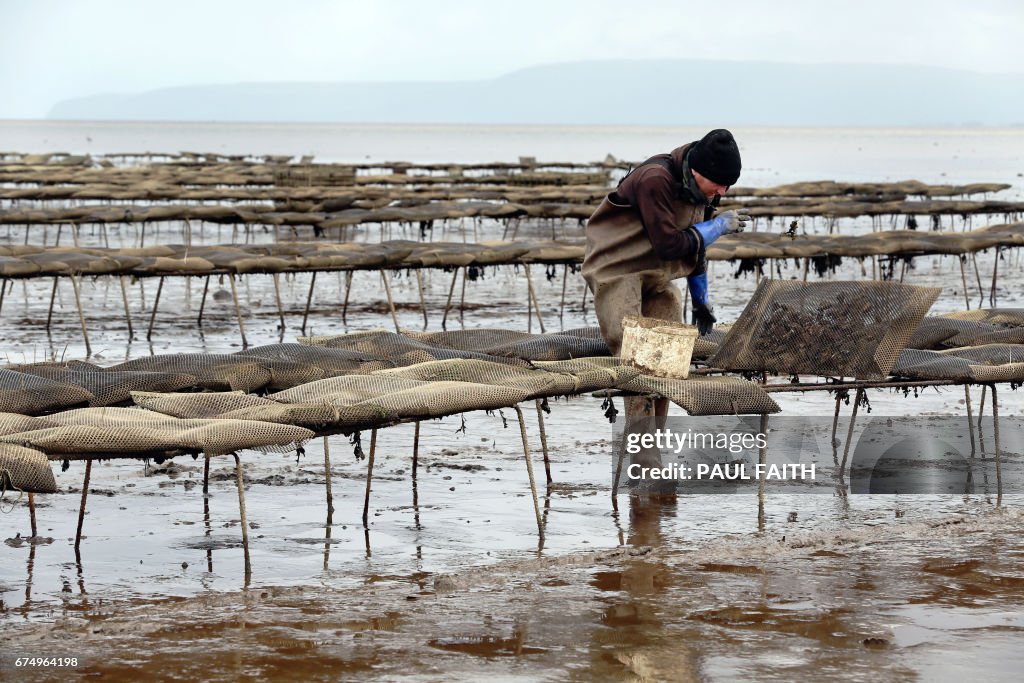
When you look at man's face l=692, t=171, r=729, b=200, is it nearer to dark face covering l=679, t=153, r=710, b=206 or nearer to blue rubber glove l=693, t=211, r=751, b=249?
dark face covering l=679, t=153, r=710, b=206

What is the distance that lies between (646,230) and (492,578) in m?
2.31

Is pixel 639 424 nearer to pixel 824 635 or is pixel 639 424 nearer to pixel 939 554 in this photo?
pixel 939 554

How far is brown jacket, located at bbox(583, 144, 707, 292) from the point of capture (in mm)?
7582

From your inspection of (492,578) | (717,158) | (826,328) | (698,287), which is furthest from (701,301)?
(492,578)

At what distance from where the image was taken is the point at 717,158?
7332 mm

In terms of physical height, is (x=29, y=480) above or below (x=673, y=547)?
above

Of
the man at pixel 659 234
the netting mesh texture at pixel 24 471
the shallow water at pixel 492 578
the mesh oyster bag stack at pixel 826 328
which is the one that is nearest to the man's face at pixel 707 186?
the man at pixel 659 234

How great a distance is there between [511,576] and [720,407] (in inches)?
64.5

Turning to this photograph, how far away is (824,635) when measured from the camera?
5.58 m

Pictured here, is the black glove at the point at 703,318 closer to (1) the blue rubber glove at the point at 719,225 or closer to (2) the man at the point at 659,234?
(2) the man at the point at 659,234

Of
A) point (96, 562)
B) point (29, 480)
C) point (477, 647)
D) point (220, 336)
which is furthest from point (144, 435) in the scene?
point (220, 336)

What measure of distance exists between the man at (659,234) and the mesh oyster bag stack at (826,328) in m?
0.40

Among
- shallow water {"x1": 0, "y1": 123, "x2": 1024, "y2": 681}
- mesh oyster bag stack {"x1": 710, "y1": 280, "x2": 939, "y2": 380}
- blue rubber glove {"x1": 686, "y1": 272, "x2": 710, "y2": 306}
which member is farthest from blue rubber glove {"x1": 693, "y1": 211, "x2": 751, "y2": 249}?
shallow water {"x1": 0, "y1": 123, "x2": 1024, "y2": 681}

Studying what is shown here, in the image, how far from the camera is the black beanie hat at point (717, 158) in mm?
7320
